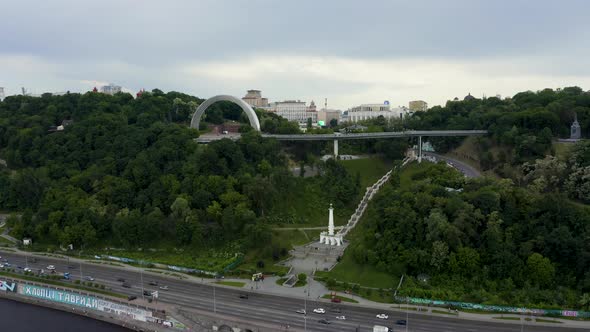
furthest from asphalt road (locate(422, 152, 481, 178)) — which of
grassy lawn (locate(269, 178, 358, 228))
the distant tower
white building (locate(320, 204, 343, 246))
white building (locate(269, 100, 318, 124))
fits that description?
white building (locate(269, 100, 318, 124))

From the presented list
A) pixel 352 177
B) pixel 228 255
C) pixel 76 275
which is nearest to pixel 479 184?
pixel 352 177

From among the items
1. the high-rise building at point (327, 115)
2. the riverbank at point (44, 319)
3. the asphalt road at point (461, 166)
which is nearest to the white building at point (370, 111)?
the high-rise building at point (327, 115)

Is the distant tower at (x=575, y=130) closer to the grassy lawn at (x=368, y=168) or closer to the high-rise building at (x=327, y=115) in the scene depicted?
the grassy lawn at (x=368, y=168)

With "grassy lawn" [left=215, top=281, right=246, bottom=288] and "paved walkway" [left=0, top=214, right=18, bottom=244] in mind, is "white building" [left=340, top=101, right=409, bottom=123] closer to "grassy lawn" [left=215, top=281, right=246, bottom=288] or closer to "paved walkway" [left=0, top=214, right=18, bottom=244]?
"paved walkway" [left=0, top=214, right=18, bottom=244]

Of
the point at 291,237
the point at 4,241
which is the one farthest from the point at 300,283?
the point at 4,241

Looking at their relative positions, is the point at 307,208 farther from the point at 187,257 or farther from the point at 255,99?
the point at 255,99
